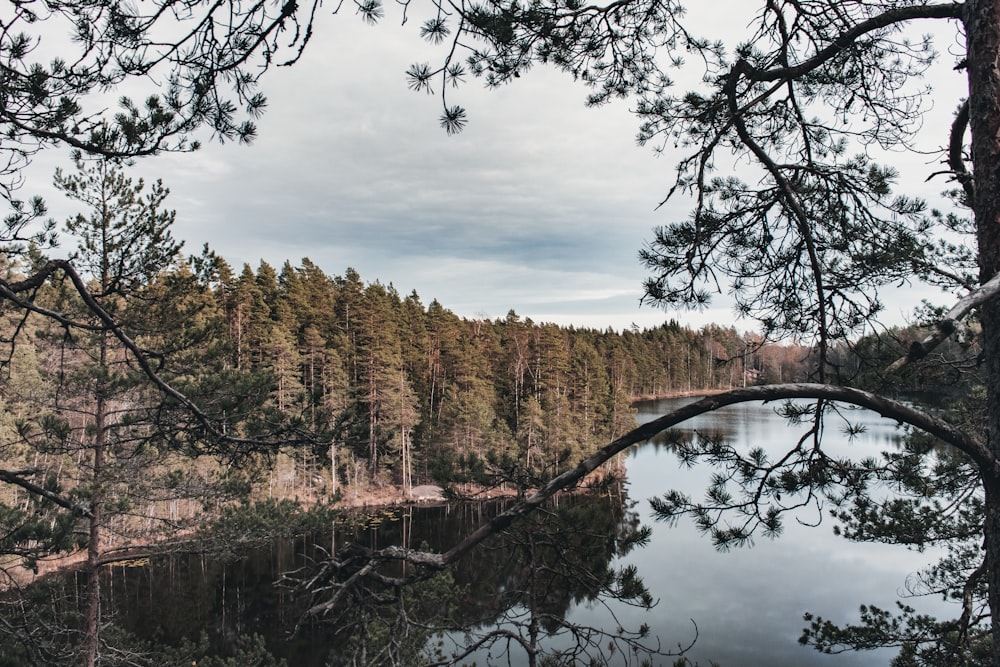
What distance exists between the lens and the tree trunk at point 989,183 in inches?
80.0

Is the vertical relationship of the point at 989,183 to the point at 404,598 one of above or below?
above

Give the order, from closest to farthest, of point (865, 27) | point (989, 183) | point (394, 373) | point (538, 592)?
1. point (989, 183)
2. point (865, 27)
3. point (538, 592)
4. point (394, 373)

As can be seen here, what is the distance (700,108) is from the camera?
315 cm

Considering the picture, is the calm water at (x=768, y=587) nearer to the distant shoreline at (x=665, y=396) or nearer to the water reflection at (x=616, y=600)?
the water reflection at (x=616, y=600)

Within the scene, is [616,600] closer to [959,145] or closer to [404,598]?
[404,598]

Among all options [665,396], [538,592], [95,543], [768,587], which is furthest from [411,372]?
[665,396]

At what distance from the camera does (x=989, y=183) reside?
83.3 inches

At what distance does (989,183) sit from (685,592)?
13.7m

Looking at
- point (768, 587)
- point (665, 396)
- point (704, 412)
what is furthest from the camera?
point (665, 396)

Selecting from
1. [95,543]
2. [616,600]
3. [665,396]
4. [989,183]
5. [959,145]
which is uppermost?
[959,145]

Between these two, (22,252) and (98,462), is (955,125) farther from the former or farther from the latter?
(98,462)

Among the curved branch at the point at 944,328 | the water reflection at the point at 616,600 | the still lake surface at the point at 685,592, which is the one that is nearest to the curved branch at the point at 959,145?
the curved branch at the point at 944,328

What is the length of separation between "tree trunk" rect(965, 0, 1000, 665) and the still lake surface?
695cm

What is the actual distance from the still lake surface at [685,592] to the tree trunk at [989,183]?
695 cm
